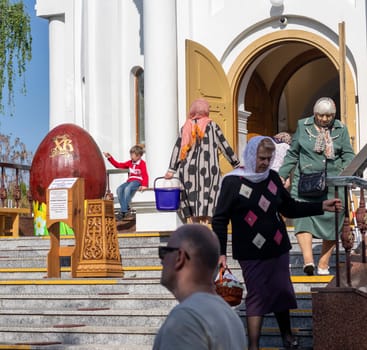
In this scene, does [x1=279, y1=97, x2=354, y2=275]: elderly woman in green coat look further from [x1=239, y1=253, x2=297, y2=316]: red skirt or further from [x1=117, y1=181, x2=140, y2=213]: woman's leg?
[x1=117, y1=181, x2=140, y2=213]: woman's leg

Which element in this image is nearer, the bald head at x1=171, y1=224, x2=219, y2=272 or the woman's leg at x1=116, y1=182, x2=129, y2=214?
the bald head at x1=171, y1=224, x2=219, y2=272

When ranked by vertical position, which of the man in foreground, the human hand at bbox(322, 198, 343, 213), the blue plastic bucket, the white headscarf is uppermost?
the white headscarf

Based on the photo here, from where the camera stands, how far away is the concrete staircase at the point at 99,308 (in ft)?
27.4

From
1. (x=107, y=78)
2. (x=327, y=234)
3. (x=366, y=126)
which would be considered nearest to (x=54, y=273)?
(x=327, y=234)

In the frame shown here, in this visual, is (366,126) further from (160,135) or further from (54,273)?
(54,273)

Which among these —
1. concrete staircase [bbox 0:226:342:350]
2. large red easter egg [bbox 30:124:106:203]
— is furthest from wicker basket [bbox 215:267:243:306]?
large red easter egg [bbox 30:124:106:203]

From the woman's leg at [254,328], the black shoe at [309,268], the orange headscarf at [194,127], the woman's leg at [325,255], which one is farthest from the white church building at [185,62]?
the woman's leg at [254,328]

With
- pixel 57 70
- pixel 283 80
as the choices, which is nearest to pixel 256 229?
pixel 283 80

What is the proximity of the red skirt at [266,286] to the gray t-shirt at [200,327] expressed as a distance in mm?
3939

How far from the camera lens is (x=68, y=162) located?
14.2 metres

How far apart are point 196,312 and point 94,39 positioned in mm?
14641

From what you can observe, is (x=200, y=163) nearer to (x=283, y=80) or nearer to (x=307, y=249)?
(x=307, y=249)

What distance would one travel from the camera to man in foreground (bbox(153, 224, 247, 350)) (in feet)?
10.4

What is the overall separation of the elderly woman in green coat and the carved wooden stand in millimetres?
2288
